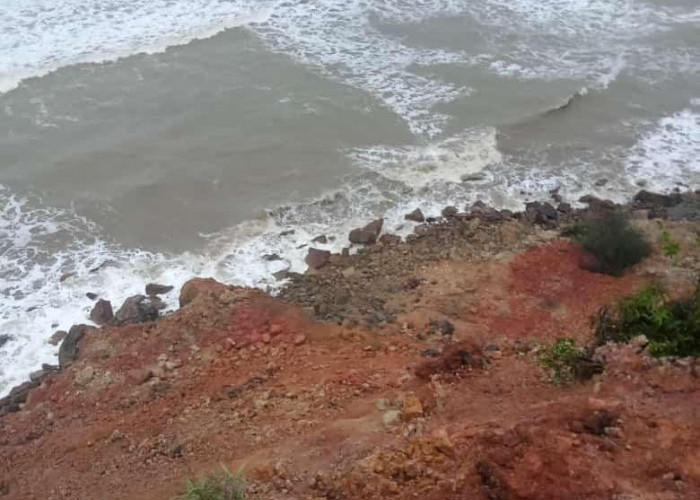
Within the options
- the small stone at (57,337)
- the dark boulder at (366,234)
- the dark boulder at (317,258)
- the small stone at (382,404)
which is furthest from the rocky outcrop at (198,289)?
the small stone at (382,404)

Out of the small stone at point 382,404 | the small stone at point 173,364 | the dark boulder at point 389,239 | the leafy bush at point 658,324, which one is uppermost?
the leafy bush at point 658,324

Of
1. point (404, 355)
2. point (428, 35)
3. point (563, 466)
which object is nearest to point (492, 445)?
point (563, 466)

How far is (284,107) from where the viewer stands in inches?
704

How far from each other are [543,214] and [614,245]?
6.91ft

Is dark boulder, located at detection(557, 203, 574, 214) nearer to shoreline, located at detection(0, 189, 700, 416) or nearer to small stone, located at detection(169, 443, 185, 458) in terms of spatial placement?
shoreline, located at detection(0, 189, 700, 416)

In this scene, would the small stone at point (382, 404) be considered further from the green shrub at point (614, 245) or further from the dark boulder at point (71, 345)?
the green shrub at point (614, 245)

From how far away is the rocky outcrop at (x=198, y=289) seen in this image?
1233 centimetres

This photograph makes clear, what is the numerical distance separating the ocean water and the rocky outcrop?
Answer: 1.44 ft

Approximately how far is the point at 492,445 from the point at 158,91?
1376cm

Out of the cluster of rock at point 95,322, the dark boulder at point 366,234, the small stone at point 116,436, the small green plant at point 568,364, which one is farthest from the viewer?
the dark boulder at point 366,234

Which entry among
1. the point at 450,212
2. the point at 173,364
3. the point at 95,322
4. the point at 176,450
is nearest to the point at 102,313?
the point at 95,322

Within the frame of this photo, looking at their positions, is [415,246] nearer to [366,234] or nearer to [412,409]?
[366,234]

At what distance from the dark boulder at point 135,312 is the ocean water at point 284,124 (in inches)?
16.7

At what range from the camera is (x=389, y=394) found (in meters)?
9.36
